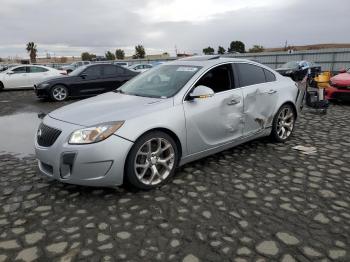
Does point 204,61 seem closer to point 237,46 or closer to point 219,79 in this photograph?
point 219,79

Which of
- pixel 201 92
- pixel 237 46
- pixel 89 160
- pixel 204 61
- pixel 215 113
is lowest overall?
pixel 89 160

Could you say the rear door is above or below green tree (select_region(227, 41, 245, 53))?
below

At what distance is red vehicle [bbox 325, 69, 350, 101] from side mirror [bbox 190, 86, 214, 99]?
716cm

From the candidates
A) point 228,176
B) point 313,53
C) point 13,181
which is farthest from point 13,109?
point 313,53

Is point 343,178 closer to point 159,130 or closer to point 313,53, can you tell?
point 159,130

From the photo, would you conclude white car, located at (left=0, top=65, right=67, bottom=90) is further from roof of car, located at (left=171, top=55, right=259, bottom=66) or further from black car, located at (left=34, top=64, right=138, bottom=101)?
roof of car, located at (left=171, top=55, right=259, bottom=66)

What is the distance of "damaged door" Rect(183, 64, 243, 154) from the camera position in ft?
14.3

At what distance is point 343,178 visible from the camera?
4.32 m

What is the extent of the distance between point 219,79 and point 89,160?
2297mm

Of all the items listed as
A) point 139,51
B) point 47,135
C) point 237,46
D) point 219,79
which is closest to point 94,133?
point 47,135

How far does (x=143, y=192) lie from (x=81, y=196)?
72 centimetres

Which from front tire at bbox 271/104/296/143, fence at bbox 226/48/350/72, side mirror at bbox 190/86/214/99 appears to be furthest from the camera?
fence at bbox 226/48/350/72

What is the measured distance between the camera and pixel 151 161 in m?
4.02

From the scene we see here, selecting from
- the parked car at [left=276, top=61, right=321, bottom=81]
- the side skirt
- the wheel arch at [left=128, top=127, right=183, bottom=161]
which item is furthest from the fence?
the wheel arch at [left=128, top=127, right=183, bottom=161]
